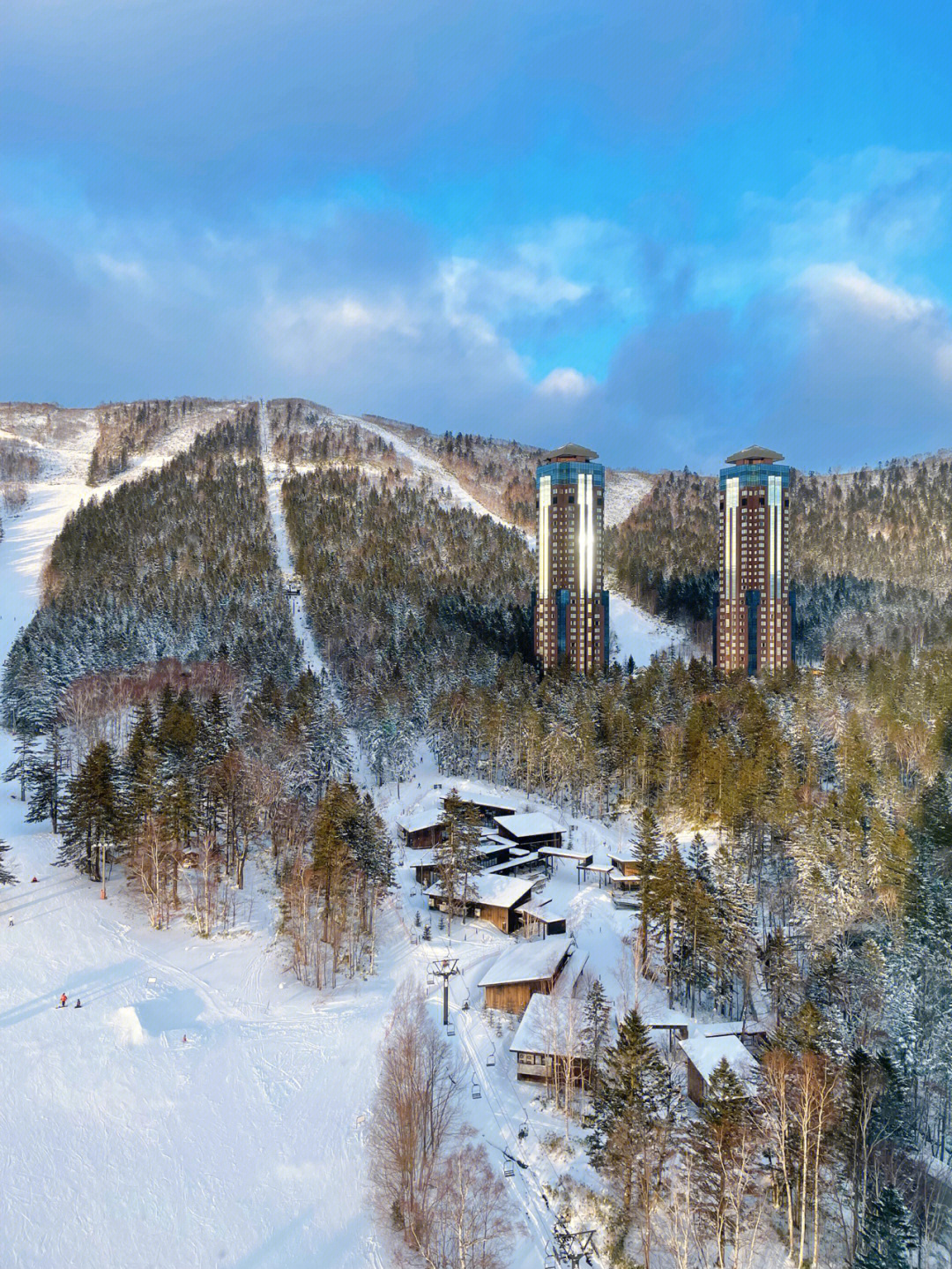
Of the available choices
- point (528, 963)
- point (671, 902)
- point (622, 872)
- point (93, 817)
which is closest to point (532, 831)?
point (622, 872)

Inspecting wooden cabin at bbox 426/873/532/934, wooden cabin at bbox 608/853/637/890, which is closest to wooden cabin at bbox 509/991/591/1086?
wooden cabin at bbox 426/873/532/934

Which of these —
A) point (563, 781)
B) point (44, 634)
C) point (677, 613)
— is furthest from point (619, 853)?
point (677, 613)

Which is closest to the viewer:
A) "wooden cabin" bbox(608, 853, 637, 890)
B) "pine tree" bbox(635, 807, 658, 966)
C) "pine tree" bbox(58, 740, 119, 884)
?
"pine tree" bbox(635, 807, 658, 966)

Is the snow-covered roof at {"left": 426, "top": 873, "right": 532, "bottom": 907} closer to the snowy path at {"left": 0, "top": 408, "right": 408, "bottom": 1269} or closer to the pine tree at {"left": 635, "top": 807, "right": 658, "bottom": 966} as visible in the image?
the snowy path at {"left": 0, "top": 408, "right": 408, "bottom": 1269}

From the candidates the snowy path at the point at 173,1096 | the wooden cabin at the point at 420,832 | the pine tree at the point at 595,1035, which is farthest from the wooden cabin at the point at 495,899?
the pine tree at the point at 595,1035

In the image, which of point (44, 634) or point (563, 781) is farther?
point (44, 634)

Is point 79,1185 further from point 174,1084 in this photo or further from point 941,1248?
point 941,1248
